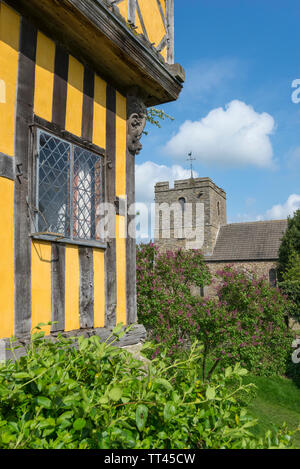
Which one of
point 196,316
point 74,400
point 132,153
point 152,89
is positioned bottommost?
point 196,316

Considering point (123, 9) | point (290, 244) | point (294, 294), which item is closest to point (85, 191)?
point (123, 9)

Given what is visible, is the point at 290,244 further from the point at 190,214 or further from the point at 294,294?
the point at 190,214

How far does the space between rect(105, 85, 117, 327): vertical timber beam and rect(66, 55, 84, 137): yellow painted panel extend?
46cm

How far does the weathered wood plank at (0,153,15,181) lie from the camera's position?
304cm

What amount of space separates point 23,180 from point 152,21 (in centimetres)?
295

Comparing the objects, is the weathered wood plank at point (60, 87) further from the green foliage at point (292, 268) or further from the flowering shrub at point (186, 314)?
the green foliage at point (292, 268)

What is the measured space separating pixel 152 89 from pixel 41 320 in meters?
3.18

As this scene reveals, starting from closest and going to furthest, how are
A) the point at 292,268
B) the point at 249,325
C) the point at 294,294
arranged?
1. the point at 249,325
2. the point at 294,294
3. the point at 292,268

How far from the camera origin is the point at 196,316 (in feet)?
28.8

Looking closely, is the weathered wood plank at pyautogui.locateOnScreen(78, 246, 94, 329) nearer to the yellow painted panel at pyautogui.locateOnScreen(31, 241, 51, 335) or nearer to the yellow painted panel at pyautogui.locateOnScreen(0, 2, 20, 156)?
the yellow painted panel at pyautogui.locateOnScreen(31, 241, 51, 335)

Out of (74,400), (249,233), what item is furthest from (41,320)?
(249,233)

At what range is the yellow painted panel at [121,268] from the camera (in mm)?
4309

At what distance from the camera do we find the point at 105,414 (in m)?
1.60

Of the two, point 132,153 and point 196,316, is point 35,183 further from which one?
point 196,316
